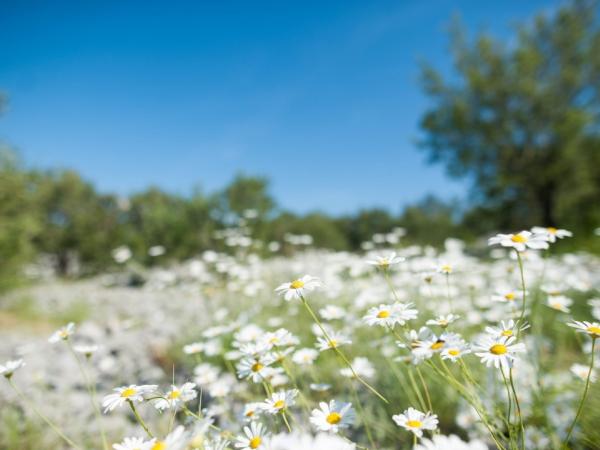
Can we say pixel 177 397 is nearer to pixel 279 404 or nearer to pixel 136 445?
pixel 136 445

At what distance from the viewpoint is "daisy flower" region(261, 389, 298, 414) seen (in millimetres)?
962

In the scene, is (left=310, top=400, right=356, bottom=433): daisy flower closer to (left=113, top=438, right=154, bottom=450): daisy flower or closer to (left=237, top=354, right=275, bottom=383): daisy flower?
(left=237, top=354, right=275, bottom=383): daisy flower

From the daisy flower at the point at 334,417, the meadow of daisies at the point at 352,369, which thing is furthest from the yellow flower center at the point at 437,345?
the daisy flower at the point at 334,417

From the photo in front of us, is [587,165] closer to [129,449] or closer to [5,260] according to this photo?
[129,449]

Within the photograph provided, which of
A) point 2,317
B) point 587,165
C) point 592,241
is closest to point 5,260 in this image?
point 2,317

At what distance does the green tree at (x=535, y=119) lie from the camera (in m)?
11.3

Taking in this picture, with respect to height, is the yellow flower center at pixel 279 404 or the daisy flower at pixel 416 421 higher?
the yellow flower center at pixel 279 404

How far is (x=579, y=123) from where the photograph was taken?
10.7 m

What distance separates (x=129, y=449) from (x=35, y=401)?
267cm

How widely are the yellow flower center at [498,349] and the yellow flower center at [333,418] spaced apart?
1.62ft

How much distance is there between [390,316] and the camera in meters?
1.05

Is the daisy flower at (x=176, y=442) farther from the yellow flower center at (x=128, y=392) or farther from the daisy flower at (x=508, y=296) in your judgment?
the daisy flower at (x=508, y=296)

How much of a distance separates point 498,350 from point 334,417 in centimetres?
52

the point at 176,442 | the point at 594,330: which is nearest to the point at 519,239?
the point at 594,330
